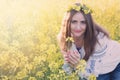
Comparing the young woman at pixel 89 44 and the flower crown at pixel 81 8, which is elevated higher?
the flower crown at pixel 81 8

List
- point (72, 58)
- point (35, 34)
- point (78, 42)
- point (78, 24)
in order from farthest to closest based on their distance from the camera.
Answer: point (35, 34)
point (78, 42)
point (78, 24)
point (72, 58)

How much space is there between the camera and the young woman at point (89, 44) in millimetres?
5148

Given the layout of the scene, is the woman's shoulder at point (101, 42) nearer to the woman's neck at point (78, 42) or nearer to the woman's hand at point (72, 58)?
the woman's neck at point (78, 42)

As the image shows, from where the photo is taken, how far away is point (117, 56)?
5.32 metres

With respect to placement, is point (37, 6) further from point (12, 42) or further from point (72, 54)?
point (72, 54)

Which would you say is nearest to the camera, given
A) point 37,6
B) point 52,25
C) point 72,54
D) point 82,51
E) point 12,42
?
point 72,54

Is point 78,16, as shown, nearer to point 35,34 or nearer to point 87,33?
point 87,33

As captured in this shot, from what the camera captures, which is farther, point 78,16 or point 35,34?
point 35,34

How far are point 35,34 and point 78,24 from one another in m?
0.98

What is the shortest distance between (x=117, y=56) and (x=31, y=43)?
914 mm

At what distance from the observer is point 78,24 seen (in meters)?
5.14

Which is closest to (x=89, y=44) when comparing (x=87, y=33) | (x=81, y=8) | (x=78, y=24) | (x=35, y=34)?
(x=87, y=33)

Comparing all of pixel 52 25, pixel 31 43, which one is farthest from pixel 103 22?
pixel 31 43

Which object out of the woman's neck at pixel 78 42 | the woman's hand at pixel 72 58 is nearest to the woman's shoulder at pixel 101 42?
the woman's neck at pixel 78 42
